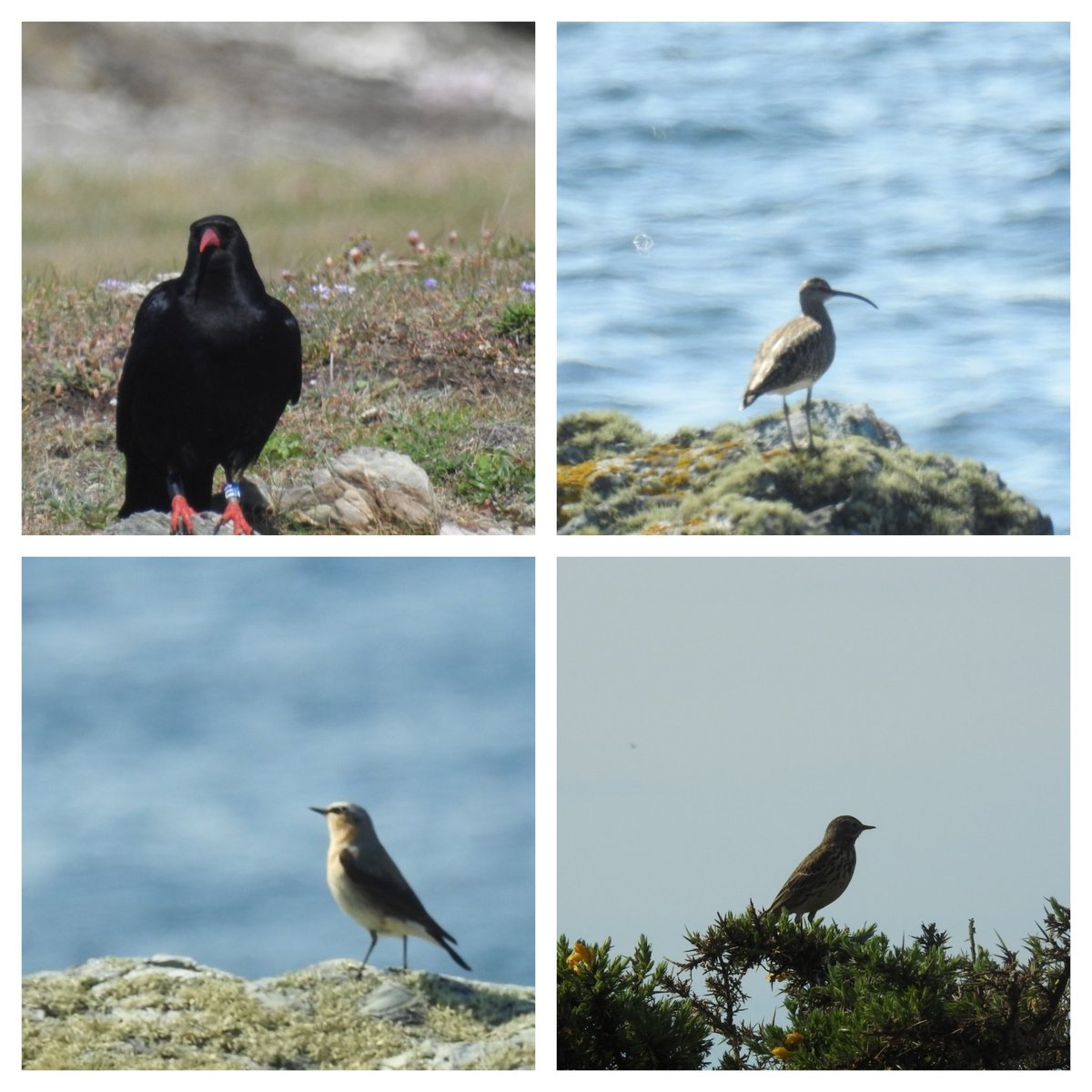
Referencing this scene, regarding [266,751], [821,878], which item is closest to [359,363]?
[266,751]

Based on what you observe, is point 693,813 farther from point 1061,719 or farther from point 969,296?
point 969,296

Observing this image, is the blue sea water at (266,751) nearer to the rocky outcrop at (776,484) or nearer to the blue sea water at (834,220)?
the rocky outcrop at (776,484)

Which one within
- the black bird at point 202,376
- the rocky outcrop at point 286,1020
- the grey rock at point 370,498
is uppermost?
the black bird at point 202,376

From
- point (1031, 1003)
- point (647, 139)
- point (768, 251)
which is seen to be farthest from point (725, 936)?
point (647, 139)

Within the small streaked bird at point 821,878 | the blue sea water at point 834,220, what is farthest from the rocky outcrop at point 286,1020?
the blue sea water at point 834,220

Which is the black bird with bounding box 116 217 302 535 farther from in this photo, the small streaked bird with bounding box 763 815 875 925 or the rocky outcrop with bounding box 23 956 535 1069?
the small streaked bird with bounding box 763 815 875 925

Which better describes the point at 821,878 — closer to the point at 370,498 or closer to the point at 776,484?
the point at 776,484

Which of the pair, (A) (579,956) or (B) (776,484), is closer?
(A) (579,956)
